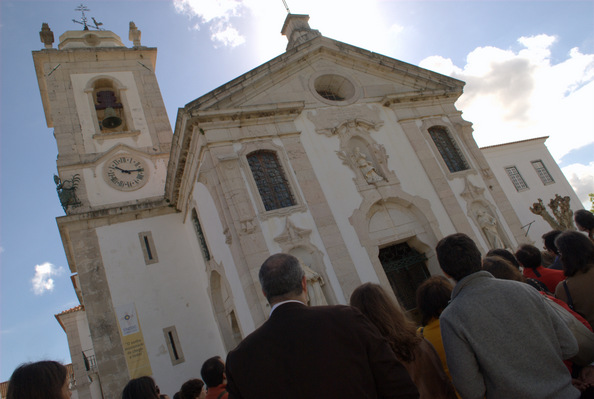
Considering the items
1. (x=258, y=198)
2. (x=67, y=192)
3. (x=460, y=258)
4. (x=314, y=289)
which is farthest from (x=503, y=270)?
(x=67, y=192)

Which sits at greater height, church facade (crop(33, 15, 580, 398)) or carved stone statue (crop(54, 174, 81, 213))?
carved stone statue (crop(54, 174, 81, 213))

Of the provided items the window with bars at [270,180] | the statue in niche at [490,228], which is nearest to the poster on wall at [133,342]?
the window with bars at [270,180]

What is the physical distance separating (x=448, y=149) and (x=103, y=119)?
15.7 meters

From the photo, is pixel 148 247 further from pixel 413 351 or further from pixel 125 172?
pixel 413 351

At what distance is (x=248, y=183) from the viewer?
12195 millimetres

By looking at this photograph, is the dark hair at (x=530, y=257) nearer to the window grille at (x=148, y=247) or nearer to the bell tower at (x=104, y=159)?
the bell tower at (x=104, y=159)

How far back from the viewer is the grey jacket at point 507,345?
2.84 m

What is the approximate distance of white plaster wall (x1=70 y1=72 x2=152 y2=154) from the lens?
18.8 meters

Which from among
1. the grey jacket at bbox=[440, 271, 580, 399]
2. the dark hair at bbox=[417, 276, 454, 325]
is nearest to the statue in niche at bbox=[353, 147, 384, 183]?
the dark hair at bbox=[417, 276, 454, 325]

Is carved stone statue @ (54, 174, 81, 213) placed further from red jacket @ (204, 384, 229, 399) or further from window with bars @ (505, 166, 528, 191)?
window with bars @ (505, 166, 528, 191)

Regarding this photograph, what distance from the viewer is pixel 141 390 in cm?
395

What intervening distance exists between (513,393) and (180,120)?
11.8m

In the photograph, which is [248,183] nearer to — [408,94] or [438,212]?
[438,212]

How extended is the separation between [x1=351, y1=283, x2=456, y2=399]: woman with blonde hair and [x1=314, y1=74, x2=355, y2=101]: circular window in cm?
1249
